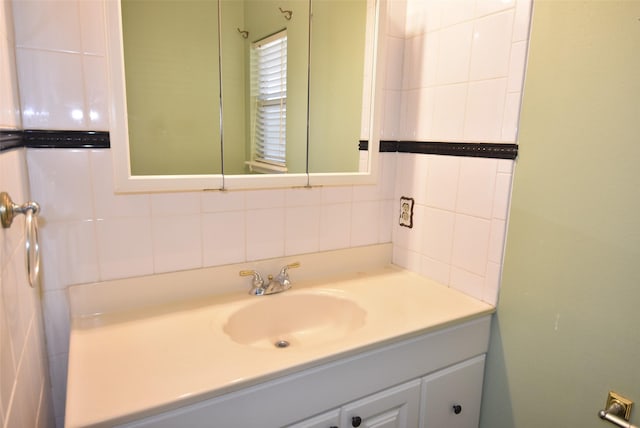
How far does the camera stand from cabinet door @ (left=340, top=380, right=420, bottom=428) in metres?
1.04

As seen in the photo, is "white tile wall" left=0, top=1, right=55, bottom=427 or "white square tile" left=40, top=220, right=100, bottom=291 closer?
"white tile wall" left=0, top=1, right=55, bottom=427

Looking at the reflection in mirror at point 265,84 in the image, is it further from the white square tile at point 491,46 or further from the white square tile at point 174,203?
the white square tile at point 491,46

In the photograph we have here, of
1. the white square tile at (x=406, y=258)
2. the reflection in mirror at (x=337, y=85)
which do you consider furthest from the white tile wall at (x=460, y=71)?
the white square tile at (x=406, y=258)

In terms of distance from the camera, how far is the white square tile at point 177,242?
1183 millimetres

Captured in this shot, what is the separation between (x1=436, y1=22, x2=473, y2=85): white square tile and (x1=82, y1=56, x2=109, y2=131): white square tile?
3.42ft

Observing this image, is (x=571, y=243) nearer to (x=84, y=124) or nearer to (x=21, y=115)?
(x=84, y=124)

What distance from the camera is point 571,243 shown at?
40.6 inches

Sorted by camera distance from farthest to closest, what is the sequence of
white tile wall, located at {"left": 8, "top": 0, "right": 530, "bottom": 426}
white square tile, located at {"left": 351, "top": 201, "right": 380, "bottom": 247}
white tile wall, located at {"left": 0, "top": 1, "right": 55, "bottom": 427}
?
white square tile, located at {"left": 351, "top": 201, "right": 380, "bottom": 247} → white tile wall, located at {"left": 8, "top": 0, "right": 530, "bottom": 426} → white tile wall, located at {"left": 0, "top": 1, "right": 55, "bottom": 427}

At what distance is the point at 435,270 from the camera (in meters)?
1.45

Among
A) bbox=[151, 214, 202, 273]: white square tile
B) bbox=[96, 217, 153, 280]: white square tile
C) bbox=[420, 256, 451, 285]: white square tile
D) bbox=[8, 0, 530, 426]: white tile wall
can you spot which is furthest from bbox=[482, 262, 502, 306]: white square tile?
bbox=[96, 217, 153, 280]: white square tile

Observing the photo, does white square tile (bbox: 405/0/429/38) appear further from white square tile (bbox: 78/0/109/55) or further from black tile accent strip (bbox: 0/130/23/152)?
black tile accent strip (bbox: 0/130/23/152)

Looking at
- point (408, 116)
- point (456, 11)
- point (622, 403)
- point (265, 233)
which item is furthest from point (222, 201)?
point (622, 403)

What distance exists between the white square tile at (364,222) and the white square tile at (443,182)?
0.72 ft

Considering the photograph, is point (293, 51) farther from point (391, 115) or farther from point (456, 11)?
point (456, 11)
